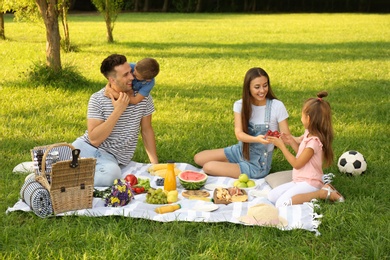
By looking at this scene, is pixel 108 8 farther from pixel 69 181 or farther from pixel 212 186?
pixel 69 181

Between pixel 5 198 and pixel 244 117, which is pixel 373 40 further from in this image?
pixel 5 198

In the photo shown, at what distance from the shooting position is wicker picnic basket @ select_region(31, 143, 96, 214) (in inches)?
174

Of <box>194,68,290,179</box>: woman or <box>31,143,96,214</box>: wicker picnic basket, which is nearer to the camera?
<box>31,143,96,214</box>: wicker picnic basket

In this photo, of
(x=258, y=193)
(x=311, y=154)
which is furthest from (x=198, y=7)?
(x=311, y=154)

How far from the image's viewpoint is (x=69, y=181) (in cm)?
452

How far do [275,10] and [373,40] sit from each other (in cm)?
2839

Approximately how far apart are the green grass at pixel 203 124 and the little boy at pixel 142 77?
84 cm

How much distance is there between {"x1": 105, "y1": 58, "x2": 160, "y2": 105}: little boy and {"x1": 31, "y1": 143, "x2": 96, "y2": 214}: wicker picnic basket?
1.24 meters

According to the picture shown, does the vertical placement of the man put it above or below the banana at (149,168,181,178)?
above

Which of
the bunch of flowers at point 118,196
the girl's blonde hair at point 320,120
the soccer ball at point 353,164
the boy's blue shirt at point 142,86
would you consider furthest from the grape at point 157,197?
the soccer ball at point 353,164

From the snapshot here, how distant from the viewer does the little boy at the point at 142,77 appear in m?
5.68

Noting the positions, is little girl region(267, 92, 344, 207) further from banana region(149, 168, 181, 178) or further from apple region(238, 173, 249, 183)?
banana region(149, 168, 181, 178)

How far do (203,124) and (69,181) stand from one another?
341 centimetres

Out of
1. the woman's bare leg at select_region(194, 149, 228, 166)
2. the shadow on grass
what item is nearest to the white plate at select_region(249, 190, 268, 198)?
the woman's bare leg at select_region(194, 149, 228, 166)
